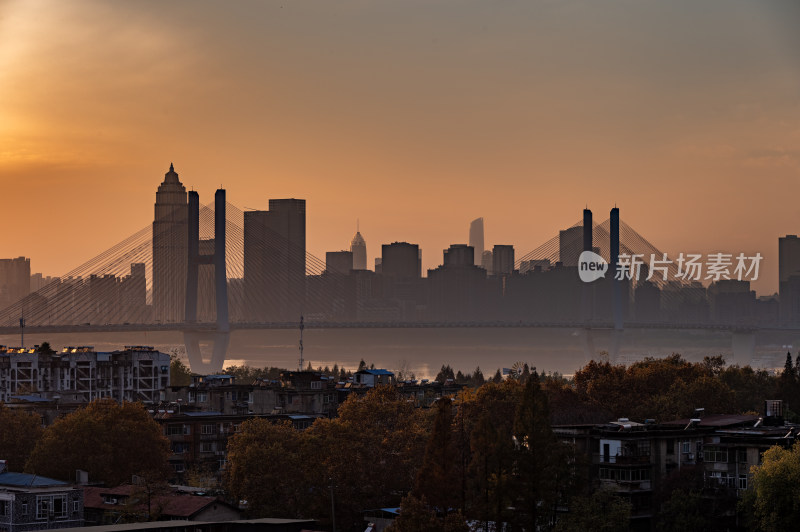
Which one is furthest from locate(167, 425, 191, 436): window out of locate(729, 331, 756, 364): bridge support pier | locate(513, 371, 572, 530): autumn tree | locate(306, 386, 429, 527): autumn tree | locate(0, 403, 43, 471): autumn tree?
locate(729, 331, 756, 364): bridge support pier

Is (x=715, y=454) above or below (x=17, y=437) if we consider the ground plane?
above

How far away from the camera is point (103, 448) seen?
41094 mm

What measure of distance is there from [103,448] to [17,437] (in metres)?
5.31

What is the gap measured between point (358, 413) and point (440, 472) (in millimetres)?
11297

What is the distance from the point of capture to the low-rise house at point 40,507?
3167cm

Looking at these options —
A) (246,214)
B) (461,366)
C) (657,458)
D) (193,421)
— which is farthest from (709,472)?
(461,366)

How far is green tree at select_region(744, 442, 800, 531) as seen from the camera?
30344mm

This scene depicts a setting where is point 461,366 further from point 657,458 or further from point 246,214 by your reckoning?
point 657,458

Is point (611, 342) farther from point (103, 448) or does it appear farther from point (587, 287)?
point (103, 448)

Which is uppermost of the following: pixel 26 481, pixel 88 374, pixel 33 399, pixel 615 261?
pixel 615 261

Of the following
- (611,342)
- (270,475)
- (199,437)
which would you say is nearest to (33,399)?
(199,437)

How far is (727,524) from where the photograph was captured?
33031 mm

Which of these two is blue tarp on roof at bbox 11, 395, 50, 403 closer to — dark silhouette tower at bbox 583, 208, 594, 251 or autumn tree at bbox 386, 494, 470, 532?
autumn tree at bbox 386, 494, 470, 532

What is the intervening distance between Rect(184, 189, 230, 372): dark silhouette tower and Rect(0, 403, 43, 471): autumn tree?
44.6 metres
